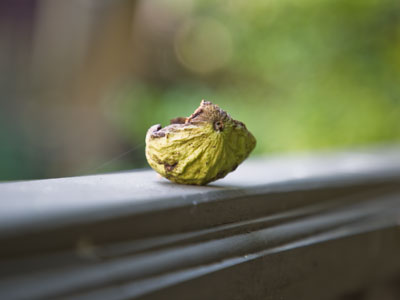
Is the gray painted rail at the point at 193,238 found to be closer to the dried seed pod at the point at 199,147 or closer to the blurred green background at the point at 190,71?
the dried seed pod at the point at 199,147

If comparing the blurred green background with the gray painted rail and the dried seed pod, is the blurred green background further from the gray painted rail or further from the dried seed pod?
the dried seed pod

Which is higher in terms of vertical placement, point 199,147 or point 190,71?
point 199,147

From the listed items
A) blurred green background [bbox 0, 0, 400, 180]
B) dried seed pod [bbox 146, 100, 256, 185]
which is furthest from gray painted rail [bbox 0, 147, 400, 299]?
blurred green background [bbox 0, 0, 400, 180]

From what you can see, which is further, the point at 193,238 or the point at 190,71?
the point at 190,71

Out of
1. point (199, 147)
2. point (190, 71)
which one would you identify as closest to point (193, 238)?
point (199, 147)

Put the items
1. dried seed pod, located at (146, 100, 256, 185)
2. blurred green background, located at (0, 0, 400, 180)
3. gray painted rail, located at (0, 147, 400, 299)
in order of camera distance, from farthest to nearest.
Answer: blurred green background, located at (0, 0, 400, 180) → dried seed pod, located at (146, 100, 256, 185) → gray painted rail, located at (0, 147, 400, 299)

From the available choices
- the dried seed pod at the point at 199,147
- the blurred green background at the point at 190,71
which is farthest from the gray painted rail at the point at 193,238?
the blurred green background at the point at 190,71

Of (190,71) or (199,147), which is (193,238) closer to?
(199,147)
